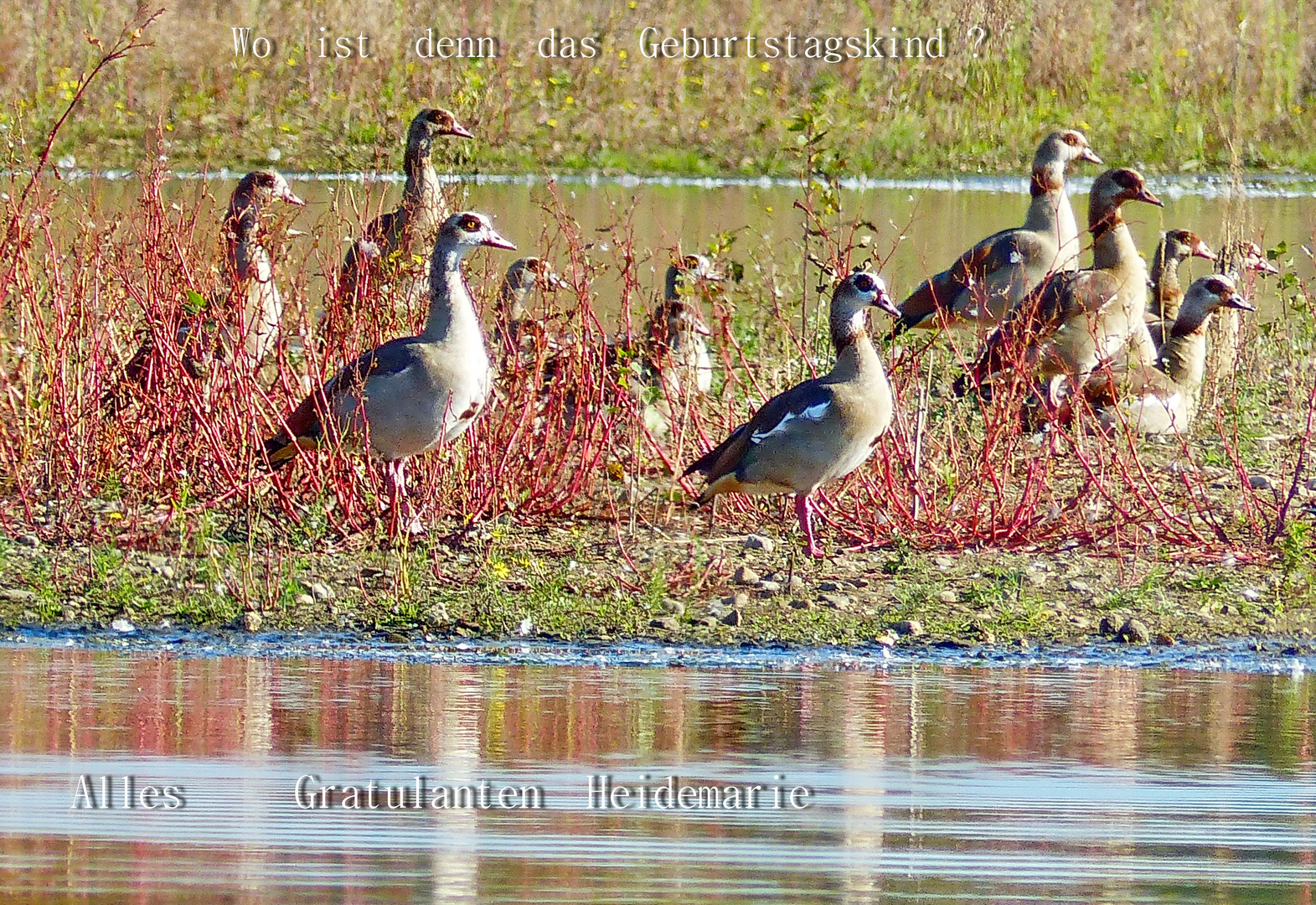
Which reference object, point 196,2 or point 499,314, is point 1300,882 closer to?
point 499,314

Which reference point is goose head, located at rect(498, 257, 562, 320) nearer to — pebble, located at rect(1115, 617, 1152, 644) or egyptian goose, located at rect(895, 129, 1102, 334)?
egyptian goose, located at rect(895, 129, 1102, 334)

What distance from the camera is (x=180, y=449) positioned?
1039 cm

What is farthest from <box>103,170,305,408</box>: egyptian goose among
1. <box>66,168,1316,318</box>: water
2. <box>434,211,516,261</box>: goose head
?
<box>66,168,1316,318</box>: water

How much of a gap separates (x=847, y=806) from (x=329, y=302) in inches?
182

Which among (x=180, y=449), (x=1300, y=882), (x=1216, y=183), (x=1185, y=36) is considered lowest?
(x=1300, y=882)

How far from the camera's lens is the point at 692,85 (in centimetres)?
2931

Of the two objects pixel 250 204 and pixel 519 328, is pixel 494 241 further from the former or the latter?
pixel 250 204

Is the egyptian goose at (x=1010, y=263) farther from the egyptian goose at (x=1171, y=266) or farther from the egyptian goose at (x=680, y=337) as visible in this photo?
the egyptian goose at (x=680, y=337)

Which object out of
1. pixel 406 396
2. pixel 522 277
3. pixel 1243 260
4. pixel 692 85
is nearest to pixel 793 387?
pixel 406 396

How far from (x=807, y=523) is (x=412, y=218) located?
263cm

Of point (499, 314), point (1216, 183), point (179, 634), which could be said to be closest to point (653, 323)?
point (499, 314)

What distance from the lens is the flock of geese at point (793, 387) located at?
9.57m

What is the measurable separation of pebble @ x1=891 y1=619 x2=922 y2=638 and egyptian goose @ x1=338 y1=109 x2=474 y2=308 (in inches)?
109

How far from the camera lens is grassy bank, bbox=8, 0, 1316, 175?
2711cm
